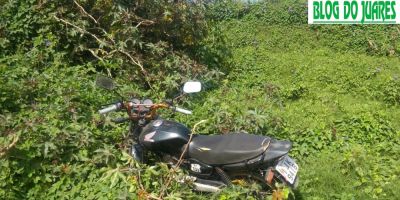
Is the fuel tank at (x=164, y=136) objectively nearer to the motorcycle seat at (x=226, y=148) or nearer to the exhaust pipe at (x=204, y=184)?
the motorcycle seat at (x=226, y=148)

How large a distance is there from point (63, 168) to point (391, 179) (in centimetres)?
297

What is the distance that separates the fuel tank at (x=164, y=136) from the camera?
3.35m

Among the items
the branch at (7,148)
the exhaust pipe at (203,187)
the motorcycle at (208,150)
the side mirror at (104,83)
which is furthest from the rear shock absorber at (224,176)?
the branch at (7,148)

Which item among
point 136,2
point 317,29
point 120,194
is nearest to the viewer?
point 120,194

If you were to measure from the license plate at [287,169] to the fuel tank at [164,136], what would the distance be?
0.74 m

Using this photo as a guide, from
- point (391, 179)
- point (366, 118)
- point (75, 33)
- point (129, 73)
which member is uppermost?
point (75, 33)

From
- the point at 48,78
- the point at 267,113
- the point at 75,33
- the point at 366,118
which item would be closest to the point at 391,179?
the point at 366,118

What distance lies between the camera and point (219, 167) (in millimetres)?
3330

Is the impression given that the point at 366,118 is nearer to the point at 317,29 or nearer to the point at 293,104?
the point at 293,104

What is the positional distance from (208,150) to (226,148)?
15cm

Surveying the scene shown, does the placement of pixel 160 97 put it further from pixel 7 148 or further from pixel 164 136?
pixel 7 148

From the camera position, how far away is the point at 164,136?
3348 millimetres

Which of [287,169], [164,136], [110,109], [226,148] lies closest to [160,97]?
[164,136]

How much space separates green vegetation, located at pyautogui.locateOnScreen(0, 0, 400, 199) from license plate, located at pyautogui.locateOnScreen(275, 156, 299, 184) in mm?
341
